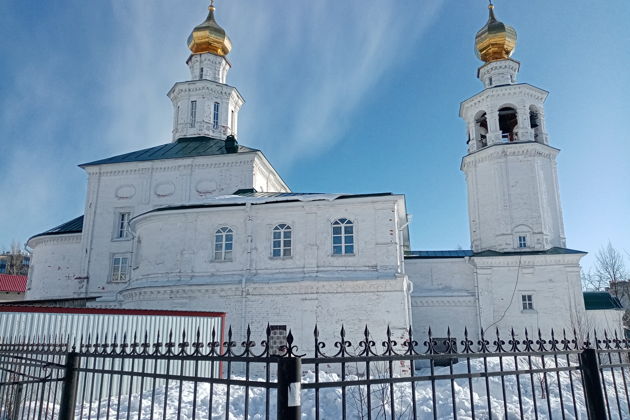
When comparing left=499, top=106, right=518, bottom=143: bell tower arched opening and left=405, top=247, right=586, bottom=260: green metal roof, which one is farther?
left=499, top=106, right=518, bottom=143: bell tower arched opening

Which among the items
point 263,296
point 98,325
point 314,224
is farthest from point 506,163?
point 98,325

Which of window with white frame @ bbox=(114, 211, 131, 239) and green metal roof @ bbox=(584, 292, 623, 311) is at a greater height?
window with white frame @ bbox=(114, 211, 131, 239)

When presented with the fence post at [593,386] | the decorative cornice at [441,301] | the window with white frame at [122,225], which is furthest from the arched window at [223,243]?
the fence post at [593,386]


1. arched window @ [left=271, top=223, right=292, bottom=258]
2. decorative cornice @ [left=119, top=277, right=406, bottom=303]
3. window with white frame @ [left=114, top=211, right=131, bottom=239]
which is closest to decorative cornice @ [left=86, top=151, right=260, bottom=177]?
window with white frame @ [left=114, top=211, right=131, bottom=239]

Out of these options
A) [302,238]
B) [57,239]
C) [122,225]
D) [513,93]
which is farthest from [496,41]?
[57,239]

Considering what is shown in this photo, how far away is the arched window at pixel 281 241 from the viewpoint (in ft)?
58.4

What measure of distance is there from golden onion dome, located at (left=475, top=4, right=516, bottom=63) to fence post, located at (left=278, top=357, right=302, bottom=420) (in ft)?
82.8

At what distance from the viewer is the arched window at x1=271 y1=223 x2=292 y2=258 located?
17812mm

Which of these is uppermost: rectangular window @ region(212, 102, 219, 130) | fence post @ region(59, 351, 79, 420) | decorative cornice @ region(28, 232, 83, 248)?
rectangular window @ region(212, 102, 219, 130)

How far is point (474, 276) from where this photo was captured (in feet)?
73.5

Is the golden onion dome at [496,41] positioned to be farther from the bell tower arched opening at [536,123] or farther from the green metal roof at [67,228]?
the green metal roof at [67,228]

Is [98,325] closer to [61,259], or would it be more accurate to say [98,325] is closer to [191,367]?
[191,367]

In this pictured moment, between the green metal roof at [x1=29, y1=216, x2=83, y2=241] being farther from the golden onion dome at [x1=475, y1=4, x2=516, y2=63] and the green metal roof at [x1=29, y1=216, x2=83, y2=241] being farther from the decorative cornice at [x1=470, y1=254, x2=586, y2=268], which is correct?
the golden onion dome at [x1=475, y1=4, x2=516, y2=63]

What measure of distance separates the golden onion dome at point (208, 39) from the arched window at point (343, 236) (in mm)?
15830
